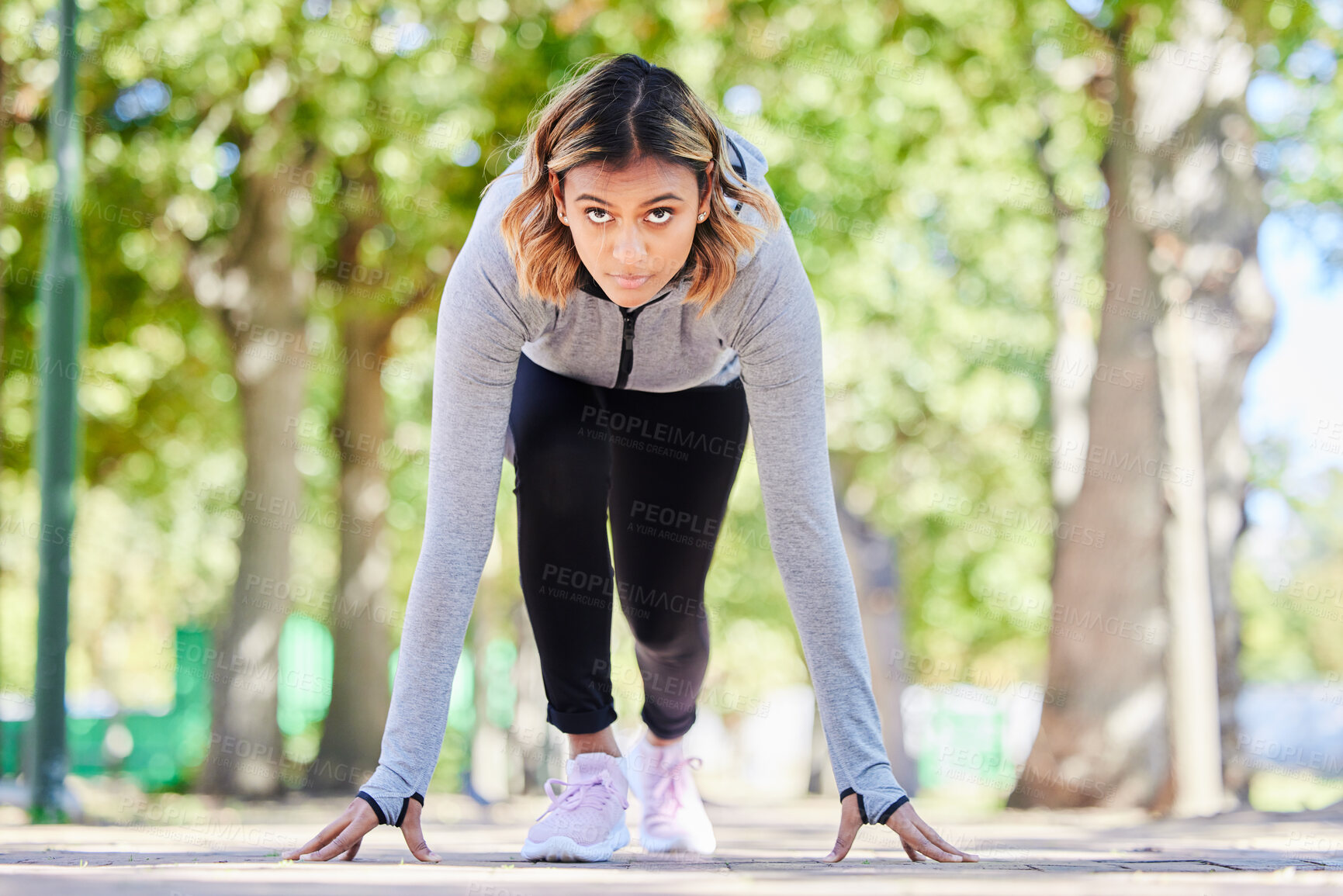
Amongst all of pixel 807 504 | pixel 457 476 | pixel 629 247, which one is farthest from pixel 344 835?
pixel 629 247

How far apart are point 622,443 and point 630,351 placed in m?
0.34

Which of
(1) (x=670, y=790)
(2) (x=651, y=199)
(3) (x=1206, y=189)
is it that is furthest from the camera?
(3) (x=1206, y=189)

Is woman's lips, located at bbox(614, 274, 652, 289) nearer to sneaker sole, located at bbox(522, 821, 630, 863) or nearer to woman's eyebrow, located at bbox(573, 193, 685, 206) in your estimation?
woman's eyebrow, located at bbox(573, 193, 685, 206)

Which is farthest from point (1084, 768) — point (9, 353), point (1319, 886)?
point (9, 353)

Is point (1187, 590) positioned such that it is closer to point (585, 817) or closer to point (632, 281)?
point (585, 817)

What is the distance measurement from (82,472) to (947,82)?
11261 mm

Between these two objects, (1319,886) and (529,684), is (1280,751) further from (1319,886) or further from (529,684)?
(529,684)

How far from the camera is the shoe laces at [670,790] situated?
3.50m

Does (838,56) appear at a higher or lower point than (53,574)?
higher

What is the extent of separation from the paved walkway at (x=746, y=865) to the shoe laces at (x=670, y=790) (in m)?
0.14

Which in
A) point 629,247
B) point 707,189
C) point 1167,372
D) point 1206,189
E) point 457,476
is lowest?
point 457,476

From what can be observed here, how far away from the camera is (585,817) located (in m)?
3.17

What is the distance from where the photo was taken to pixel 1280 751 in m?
8.84

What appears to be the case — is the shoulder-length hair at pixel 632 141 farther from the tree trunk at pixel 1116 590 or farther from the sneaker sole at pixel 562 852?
the tree trunk at pixel 1116 590
